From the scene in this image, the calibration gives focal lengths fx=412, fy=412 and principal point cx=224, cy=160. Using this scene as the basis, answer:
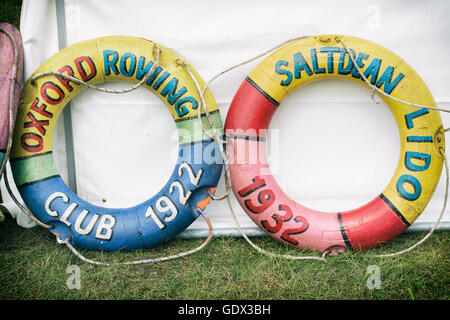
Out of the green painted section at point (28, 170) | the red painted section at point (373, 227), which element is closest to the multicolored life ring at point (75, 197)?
the green painted section at point (28, 170)

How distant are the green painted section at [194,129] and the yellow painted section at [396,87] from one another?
0.90ft

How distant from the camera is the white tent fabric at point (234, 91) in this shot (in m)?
2.01

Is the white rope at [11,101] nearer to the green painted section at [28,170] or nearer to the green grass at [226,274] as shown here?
the green painted section at [28,170]

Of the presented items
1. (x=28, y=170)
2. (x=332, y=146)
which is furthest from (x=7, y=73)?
(x=332, y=146)

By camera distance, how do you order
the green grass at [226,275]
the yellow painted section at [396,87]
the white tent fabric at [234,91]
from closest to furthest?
1. the green grass at [226,275]
2. the yellow painted section at [396,87]
3. the white tent fabric at [234,91]

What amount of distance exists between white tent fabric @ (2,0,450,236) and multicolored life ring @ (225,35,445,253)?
0.18 m

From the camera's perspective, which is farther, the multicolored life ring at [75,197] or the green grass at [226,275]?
the multicolored life ring at [75,197]

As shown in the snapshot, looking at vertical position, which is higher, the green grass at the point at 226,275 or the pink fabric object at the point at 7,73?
the pink fabric object at the point at 7,73

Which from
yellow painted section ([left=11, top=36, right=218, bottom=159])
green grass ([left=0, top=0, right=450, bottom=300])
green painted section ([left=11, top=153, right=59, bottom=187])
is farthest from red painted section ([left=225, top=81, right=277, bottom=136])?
green painted section ([left=11, top=153, right=59, bottom=187])

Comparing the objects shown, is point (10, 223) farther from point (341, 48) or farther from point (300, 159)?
point (341, 48)

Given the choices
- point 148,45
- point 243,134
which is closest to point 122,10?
point 148,45

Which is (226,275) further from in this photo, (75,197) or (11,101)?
(11,101)

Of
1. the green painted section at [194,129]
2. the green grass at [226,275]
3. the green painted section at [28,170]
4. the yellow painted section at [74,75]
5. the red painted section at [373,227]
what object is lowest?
the green grass at [226,275]

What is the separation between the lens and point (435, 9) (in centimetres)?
202
